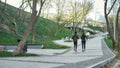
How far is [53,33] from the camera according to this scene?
3056 inches

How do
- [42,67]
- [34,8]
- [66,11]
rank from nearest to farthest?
1. [42,67]
2. [34,8]
3. [66,11]

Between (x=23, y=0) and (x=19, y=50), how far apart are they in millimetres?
9477

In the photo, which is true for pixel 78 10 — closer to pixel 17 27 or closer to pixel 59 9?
pixel 59 9

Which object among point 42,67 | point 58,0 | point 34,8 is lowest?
point 42,67

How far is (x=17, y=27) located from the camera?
5662cm

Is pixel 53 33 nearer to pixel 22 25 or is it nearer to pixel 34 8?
pixel 22 25

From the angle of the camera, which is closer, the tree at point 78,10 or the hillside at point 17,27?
the hillside at point 17,27

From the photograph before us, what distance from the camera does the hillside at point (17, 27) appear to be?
42.5 meters

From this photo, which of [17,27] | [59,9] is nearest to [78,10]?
[59,9]

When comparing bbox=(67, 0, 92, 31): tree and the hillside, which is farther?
bbox=(67, 0, 92, 31): tree

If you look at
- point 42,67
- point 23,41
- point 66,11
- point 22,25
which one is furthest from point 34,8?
point 66,11

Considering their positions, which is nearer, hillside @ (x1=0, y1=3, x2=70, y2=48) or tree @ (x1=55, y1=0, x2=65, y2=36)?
hillside @ (x1=0, y1=3, x2=70, y2=48)

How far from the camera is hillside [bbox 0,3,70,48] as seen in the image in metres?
42.5

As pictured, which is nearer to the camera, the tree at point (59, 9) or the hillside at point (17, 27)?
the hillside at point (17, 27)
